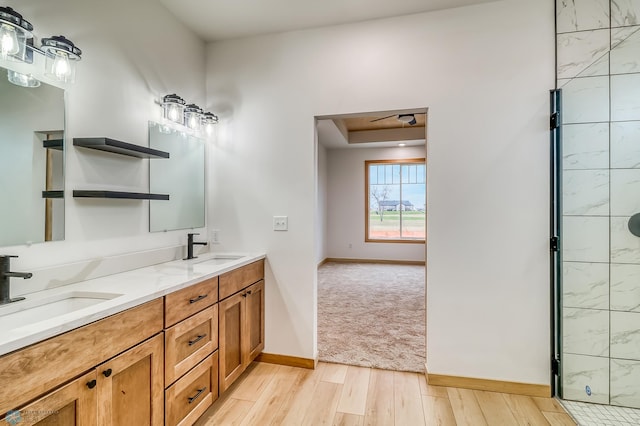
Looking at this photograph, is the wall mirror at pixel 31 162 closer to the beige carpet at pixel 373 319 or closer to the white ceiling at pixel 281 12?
the white ceiling at pixel 281 12

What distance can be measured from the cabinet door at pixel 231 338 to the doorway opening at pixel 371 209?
85.1 inches

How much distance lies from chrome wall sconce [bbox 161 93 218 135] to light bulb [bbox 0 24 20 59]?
96 cm

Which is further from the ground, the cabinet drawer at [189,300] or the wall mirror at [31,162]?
the wall mirror at [31,162]

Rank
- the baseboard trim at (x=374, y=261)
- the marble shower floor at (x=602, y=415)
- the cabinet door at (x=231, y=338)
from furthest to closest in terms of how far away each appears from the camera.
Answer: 1. the baseboard trim at (x=374, y=261)
2. the cabinet door at (x=231, y=338)
3. the marble shower floor at (x=602, y=415)

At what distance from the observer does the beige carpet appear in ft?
8.76

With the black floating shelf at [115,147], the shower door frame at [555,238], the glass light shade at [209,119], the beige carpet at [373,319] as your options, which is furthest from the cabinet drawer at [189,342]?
the shower door frame at [555,238]

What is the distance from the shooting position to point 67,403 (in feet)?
3.52

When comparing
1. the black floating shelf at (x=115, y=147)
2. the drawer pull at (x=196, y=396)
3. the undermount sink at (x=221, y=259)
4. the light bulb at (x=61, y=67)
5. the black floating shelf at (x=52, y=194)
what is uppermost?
the light bulb at (x=61, y=67)

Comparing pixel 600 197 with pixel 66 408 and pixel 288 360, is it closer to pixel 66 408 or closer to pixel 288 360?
pixel 288 360

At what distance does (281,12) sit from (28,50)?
1.57 metres

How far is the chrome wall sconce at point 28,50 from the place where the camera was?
4.12 feet

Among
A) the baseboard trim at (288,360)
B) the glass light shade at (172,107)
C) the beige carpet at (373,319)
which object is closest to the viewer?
the glass light shade at (172,107)

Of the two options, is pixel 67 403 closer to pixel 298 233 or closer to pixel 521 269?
pixel 298 233

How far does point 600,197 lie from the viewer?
1956 mm
